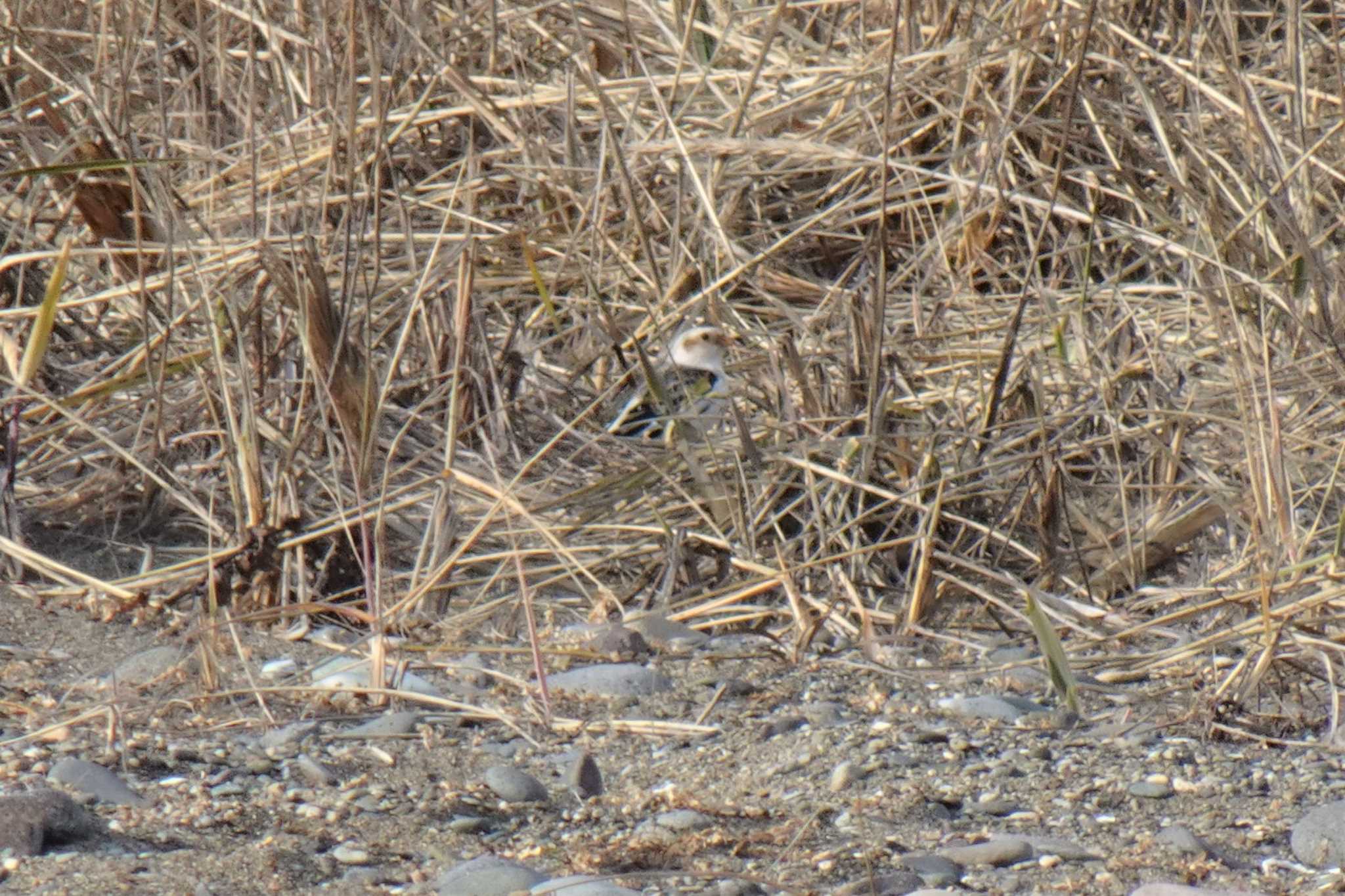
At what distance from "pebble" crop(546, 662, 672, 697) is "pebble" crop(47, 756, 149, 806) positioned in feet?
2.07

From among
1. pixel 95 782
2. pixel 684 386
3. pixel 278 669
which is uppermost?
pixel 684 386

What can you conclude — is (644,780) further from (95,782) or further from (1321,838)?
(1321,838)

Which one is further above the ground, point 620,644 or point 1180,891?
point 1180,891

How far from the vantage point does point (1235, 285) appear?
10.8 feet

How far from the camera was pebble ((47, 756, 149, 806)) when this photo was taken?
202cm

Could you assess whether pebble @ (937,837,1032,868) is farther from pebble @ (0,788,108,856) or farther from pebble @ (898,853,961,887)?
pebble @ (0,788,108,856)

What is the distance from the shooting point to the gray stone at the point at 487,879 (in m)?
1.77

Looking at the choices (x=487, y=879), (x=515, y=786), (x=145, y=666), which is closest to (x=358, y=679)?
(x=145, y=666)

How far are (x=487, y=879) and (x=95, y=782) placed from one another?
0.54 metres

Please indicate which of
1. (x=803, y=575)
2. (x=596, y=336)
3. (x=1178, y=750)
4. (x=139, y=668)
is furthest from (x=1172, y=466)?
(x=139, y=668)

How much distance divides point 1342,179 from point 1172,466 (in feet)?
3.31

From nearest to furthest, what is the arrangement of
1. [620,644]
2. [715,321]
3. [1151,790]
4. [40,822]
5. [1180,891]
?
[1180,891], [40,822], [1151,790], [620,644], [715,321]

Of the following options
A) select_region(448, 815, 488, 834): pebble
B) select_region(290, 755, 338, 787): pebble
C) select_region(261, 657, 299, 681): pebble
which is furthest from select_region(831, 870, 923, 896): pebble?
select_region(261, 657, 299, 681): pebble

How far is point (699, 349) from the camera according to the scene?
11.4 feet
